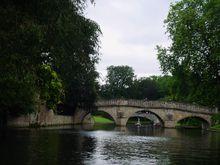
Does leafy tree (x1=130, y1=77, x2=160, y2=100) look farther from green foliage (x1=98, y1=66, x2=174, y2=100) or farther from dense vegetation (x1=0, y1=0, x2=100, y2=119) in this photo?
dense vegetation (x1=0, y1=0, x2=100, y2=119)

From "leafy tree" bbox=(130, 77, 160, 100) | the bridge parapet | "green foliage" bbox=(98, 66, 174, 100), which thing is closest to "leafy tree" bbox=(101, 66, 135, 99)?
"green foliage" bbox=(98, 66, 174, 100)

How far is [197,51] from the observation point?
1417 inches

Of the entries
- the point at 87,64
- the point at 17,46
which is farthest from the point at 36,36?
the point at 87,64

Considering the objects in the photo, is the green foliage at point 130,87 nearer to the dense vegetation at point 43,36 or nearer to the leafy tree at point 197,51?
the leafy tree at point 197,51

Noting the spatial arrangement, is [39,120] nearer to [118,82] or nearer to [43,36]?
[43,36]

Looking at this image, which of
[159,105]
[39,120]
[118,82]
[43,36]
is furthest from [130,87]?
[43,36]

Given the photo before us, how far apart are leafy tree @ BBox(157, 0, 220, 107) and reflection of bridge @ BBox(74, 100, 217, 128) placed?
26431mm

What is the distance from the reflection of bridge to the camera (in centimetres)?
6356

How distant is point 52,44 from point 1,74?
1918 mm

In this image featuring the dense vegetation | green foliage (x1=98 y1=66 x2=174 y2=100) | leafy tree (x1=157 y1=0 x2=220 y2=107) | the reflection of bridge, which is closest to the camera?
the dense vegetation

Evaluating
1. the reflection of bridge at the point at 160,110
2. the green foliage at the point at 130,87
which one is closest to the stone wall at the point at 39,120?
the reflection of bridge at the point at 160,110

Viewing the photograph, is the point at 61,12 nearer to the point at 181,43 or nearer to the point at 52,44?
the point at 52,44

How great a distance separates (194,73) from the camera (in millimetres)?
35750

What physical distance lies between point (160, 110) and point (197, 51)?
30130 mm
